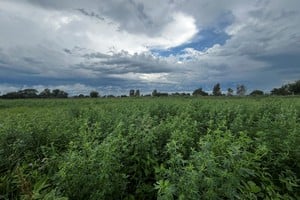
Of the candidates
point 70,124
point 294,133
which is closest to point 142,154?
point 70,124

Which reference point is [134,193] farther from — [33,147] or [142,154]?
[33,147]

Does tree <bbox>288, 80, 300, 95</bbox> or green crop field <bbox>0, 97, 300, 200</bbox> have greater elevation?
tree <bbox>288, 80, 300, 95</bbox>

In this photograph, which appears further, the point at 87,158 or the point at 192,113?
the point at 192,113

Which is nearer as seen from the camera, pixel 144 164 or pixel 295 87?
pixel 144 164

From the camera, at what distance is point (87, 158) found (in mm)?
2893

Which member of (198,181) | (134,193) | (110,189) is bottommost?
(134,193)

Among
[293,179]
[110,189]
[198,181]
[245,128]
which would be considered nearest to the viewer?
[198,181]

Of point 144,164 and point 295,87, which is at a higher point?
point 295,87

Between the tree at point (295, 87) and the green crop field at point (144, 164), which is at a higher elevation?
the tree at point (295, 87)

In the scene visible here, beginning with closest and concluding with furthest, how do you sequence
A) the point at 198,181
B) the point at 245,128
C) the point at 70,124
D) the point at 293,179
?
the point at 198,181, the point at 293,179, the point at 70,124, the point at 245,128

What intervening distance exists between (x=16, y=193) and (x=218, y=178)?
7.65ft

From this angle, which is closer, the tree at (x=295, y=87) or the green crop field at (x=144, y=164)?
the green crop field at (x=144, y=164)

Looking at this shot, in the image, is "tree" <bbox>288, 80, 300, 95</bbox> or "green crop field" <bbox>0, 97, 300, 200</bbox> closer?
"green crop field" <bbox>0, 97, 300, 200</bbox>

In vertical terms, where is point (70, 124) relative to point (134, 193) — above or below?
above
